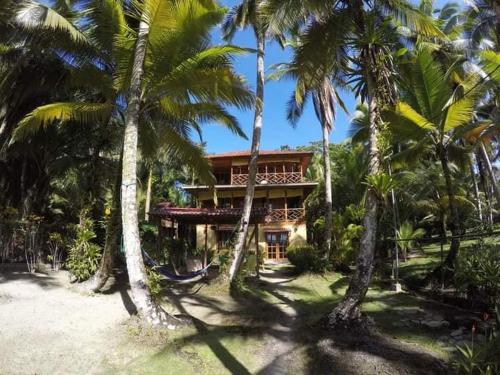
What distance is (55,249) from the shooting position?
480 inches

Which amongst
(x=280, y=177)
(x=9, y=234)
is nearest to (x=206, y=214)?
(x=9, y=234)

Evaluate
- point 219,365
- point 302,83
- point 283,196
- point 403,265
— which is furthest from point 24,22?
point 283,196

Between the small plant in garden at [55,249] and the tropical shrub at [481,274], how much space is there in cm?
1110

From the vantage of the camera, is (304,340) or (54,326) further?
(304,340)

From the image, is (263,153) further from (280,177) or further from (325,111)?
(325,111)

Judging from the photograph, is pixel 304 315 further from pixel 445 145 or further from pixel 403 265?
pixel 403 265

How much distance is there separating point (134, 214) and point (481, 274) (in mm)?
7797

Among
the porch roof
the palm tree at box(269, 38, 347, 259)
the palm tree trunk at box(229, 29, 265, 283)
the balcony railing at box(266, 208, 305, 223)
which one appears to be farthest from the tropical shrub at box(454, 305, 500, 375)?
the balcony railing at box(266, 208, 305, 223)

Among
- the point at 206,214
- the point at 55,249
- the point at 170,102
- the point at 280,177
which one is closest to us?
the point at 170,102

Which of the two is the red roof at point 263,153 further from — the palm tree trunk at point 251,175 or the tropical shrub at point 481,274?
the tropical shrub at point 481,274

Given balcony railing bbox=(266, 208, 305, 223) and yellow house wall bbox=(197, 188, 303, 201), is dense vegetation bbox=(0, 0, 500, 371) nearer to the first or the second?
balcony railing bbox=(266, 208, 305, 223)

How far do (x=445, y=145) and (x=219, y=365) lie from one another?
10.6 m

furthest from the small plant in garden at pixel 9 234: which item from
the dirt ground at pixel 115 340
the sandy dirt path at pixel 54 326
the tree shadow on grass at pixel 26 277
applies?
the dirt ground at pixel 115 340

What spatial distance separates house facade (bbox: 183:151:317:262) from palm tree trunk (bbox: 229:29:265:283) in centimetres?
1073
